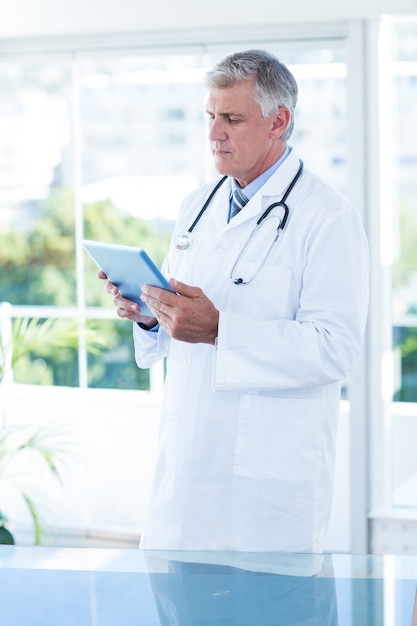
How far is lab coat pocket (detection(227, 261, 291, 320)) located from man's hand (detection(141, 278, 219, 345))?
0.12 metres

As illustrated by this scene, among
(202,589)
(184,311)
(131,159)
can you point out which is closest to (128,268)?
(184,311)

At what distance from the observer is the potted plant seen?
11.1 feet

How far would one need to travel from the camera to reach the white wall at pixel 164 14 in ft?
10.7

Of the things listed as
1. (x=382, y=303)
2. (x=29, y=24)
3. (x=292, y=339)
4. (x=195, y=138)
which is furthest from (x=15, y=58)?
(x=292, y=339)

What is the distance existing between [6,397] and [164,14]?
179 cm

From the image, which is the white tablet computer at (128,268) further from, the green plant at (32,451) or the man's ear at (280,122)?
the green plant at (32,451)

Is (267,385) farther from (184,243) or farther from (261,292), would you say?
(184,243)

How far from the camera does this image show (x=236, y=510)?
1978mm

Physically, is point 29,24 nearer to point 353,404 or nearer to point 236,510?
point 353,404

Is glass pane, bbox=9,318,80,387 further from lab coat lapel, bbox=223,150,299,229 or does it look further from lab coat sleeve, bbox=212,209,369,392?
lab coat sleeve, bbox=212,209,369,392

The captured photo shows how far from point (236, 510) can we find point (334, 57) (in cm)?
210

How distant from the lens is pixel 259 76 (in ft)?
6.37

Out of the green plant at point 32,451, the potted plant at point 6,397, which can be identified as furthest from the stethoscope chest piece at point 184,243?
the green plant at point 32,451

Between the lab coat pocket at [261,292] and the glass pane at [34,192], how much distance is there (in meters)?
2.10
